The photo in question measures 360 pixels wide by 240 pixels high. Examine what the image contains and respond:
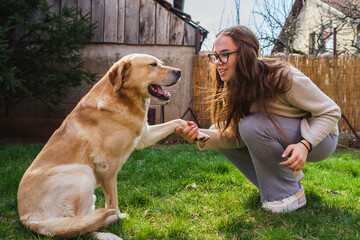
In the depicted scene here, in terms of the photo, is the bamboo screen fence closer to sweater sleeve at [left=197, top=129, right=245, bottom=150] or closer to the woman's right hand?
sweater sleeve at [left=197, top=129, right=245, bottom=150]

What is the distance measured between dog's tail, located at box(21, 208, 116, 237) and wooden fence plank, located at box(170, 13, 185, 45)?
5.86m

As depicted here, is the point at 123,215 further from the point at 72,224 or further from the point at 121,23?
the point at 121,23

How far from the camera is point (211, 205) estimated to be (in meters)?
2.73

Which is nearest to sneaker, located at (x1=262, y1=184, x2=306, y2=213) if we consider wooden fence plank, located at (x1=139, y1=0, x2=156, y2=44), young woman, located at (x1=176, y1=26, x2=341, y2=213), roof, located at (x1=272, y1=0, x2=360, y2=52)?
young woman, located at (x1=176, y1=26, x2=341, y2=213)

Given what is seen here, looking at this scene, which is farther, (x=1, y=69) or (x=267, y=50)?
(x=267, y=50)

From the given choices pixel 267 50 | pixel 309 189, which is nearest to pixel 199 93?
pixel 309 189

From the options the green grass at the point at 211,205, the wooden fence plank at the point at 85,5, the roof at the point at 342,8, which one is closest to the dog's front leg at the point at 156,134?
the green grass at the point at 211,205

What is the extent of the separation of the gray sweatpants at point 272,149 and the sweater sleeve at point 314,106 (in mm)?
158

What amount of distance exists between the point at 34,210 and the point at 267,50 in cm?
1155

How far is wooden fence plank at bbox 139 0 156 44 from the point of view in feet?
24.1

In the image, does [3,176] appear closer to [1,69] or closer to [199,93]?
[1,69]

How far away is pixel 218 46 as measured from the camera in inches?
103

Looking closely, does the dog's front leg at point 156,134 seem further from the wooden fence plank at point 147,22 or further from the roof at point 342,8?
the roof at point 342,8

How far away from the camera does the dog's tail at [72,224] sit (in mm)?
1990
